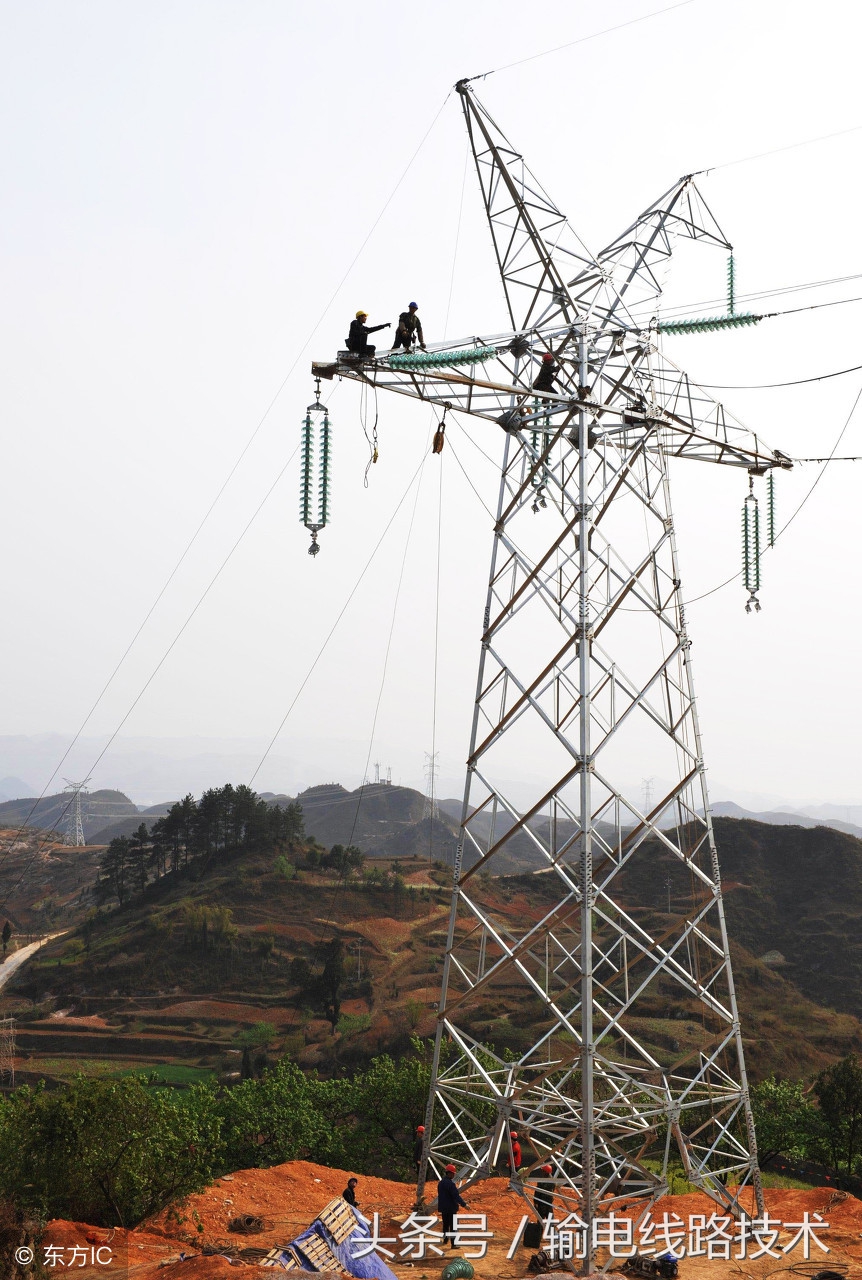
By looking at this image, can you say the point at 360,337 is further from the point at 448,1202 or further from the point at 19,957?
the point at 19,957

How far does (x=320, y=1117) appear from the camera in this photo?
32406mm

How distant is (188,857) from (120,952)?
82.5 ft

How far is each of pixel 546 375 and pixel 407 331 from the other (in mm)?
2707

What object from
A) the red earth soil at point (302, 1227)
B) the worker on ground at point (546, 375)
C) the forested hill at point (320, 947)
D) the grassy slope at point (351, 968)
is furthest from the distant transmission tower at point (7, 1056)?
the worker on ground at point (546, 375)

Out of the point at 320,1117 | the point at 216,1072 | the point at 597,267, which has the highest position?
the point at 597,267

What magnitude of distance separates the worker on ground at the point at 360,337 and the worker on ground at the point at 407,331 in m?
0.61

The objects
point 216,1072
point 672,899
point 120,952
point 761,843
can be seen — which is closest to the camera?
point 216,1072

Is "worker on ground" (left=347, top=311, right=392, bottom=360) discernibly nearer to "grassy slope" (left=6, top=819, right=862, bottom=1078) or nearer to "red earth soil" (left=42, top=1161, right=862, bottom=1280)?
"red earth soil" (left=42, top=1161, right=862, bottom=1280)

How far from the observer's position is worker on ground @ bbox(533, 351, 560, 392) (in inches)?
710

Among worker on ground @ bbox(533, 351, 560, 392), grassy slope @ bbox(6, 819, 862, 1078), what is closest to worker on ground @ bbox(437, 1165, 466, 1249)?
worker on ground @ bbox(533, 351, 560, 392)

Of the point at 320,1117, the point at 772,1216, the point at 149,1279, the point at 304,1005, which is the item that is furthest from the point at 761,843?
the point at 149,1279

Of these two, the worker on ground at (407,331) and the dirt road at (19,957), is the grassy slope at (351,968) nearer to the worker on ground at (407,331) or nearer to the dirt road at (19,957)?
the dirt road at (19,957)

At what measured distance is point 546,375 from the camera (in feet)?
59.3

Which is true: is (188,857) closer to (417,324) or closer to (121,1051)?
(121,1051)
